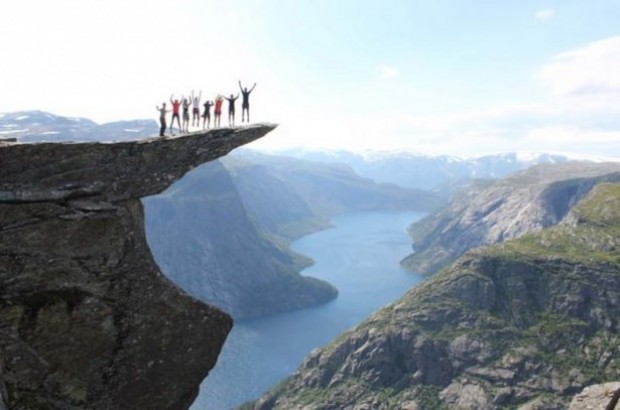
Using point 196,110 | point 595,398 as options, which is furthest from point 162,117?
point 595,398

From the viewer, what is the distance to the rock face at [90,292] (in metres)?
21.7

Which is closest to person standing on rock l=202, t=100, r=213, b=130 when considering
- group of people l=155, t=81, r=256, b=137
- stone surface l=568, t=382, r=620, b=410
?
group of people l=155, t=81, r=256, b=137

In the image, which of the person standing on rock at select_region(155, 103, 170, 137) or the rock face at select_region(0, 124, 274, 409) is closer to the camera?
the rock face at select_region(0, 124, 274, 409)

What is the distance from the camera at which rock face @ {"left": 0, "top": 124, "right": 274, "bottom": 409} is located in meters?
21.7

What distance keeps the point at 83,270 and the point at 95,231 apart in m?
1.70

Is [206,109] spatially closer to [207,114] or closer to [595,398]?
[207,114]

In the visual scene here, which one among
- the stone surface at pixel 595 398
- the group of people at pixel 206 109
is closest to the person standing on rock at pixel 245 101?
the group of people at pixel 206 109

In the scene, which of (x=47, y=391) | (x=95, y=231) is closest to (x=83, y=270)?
(x=95, y=231)

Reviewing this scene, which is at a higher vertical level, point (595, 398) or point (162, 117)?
point (162, 117)

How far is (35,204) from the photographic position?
22391mm

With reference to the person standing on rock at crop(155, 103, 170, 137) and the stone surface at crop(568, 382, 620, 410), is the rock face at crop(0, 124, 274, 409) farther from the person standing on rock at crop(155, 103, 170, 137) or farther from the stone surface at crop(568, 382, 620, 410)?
the stone surface at crop(568, 382, 620, 410)

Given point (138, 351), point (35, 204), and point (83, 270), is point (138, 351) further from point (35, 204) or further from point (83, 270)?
point (35, 204)

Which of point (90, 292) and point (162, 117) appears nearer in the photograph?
point (90, 292)

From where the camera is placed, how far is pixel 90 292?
23.0 metres
